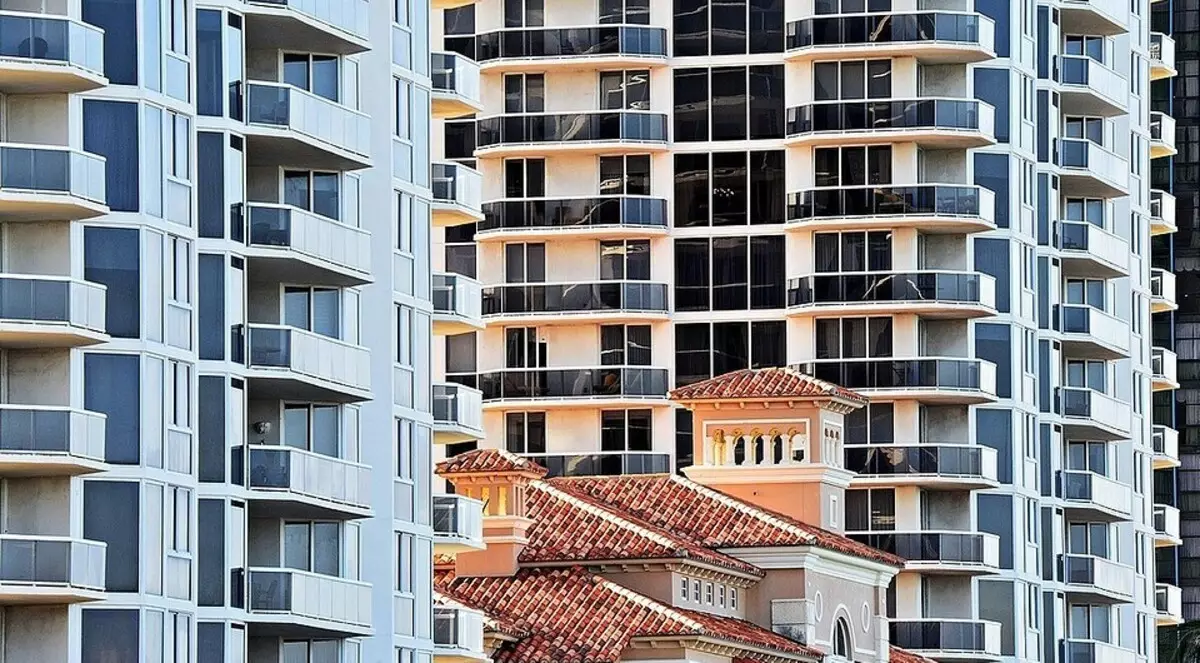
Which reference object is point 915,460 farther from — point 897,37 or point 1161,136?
point 1161,136

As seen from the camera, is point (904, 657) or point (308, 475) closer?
point (308, 475)

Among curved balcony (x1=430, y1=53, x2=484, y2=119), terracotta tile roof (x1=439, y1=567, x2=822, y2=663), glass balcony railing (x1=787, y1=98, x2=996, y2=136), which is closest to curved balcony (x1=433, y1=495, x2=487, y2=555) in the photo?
terracotta tile roof (x1=439, y1=567, x2=822, y2=663)

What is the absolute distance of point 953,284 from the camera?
14562cm

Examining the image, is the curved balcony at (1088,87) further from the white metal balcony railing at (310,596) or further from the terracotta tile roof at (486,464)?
the white metal balcony railing at (310,596)

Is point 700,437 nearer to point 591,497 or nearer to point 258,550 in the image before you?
point 591,497

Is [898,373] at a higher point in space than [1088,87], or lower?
lower

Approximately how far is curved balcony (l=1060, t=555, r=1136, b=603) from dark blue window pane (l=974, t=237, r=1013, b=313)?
36.8ft

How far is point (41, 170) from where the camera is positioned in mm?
83188

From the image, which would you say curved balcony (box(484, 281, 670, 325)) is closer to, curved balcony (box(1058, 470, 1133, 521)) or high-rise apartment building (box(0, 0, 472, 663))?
curved balcony (box(1058, 470, 1133, 521))

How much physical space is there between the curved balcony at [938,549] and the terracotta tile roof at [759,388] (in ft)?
35.3

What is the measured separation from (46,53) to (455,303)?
27.6 metres

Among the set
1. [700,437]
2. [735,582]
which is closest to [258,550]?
[735,582]

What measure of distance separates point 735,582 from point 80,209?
156 ft

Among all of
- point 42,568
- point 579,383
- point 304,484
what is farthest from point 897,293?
point 42,568
